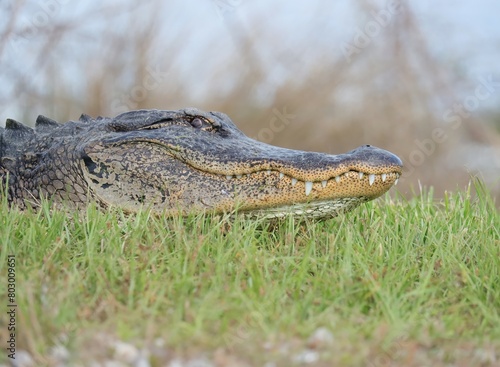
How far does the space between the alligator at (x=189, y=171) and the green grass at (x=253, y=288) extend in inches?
6.1

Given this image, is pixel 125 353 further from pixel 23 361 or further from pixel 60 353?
pixel 23 361

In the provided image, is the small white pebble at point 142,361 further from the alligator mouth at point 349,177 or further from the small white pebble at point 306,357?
the alligator mouth at point 349,177

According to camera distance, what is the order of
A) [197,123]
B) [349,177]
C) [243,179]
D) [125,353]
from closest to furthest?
[125,353] < [349,177] < [243,179] < [197,123]

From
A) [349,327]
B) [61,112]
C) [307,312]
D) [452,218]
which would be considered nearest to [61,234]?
[307,312]

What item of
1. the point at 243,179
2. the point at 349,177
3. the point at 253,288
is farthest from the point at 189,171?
the point at 253,288

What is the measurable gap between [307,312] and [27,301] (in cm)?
124

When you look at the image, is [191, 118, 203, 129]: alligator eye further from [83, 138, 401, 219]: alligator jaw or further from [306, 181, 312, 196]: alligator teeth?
[306, 181, 312, 196]: alligator teeth

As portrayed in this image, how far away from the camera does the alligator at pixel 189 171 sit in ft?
14.2

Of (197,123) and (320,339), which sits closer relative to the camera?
(320,339)

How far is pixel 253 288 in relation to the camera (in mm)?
3326

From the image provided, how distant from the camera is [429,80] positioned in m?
14.2

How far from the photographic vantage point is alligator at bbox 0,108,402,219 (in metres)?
4.32

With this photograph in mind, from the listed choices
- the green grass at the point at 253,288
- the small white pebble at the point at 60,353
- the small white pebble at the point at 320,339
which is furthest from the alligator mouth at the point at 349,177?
the small white pebble at the point at 60,353

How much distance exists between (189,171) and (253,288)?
55.5 inches
